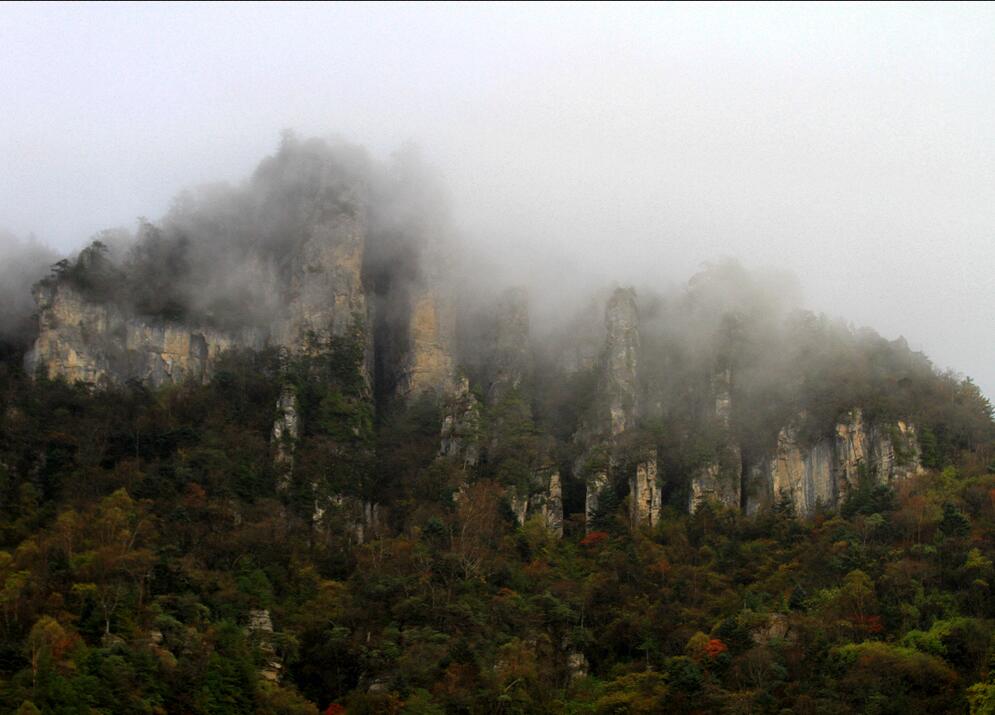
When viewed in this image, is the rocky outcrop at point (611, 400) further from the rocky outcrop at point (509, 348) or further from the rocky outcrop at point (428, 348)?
the rocky outcrop at point (428, 348)

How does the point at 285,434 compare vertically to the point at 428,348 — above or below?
below

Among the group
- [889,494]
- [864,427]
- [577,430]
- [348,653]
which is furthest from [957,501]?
[348,653]

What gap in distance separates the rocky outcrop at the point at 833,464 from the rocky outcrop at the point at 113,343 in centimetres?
3392

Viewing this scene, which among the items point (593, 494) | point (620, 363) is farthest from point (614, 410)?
point (593, 494)

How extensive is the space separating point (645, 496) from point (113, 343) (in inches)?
1395

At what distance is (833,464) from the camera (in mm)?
84500

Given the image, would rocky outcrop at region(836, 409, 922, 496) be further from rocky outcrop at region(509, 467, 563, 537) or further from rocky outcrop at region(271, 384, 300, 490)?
rocky outcrop at region(271, 384, 300, 490)

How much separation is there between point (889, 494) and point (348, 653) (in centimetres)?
3132

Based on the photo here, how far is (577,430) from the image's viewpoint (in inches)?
3629

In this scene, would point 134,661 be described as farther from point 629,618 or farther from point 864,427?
point 864,427

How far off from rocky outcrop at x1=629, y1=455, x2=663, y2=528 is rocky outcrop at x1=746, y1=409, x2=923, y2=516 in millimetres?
5579

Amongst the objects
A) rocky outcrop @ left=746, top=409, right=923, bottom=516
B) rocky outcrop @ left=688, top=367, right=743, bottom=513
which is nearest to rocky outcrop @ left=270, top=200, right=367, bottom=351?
rocky outcrop @ left=688, top=367, right=743, bottom=513

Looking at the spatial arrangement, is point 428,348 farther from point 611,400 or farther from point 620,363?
point 611,400

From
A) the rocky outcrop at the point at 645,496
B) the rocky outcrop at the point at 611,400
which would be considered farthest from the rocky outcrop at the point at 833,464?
the rocky outcrop at the point at 611,400
